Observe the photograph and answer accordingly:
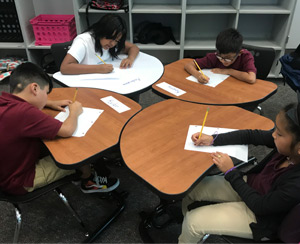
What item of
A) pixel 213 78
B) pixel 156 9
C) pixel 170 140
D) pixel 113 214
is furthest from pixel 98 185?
pixel 156 9

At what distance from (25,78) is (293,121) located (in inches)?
51.2

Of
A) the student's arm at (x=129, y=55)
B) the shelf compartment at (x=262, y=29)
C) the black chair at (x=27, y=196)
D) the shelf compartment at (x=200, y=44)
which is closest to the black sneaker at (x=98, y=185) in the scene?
the black chair at (x=27, y=196)

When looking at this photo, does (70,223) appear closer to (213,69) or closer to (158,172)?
(158,172)

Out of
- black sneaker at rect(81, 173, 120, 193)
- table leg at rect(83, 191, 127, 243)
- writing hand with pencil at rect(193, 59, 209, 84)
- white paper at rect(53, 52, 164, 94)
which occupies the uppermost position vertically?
writing hand with pencil at rect(193, 59, 209, 84)

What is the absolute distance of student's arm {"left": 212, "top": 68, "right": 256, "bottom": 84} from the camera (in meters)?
1.91

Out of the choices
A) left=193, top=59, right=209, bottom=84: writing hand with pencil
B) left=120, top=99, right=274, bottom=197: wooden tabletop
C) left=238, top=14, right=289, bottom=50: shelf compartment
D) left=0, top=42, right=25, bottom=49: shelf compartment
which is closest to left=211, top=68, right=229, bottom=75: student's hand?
left=193, top=59, right=209, bottom=84: writing hand with pencil

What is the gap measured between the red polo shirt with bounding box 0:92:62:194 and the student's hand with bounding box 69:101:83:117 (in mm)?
180

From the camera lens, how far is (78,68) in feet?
6.50

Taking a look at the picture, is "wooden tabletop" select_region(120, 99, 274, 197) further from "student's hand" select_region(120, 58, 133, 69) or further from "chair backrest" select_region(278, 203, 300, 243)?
"student's hand" select_region(120, 58, 133, 69)

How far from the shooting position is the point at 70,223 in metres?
1.76

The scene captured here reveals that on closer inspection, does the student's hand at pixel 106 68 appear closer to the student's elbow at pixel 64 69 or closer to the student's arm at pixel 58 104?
the student's elbow at pixel 64 69

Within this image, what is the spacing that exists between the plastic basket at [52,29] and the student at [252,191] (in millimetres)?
2713

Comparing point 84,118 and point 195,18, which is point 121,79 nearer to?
point 84,118

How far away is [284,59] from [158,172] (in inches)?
75.0
